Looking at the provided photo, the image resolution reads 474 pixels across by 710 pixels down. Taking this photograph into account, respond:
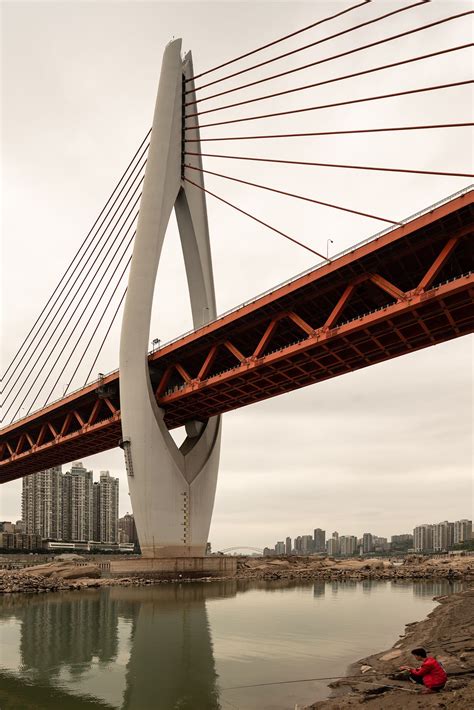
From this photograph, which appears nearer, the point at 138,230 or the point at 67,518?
the point at 138,230

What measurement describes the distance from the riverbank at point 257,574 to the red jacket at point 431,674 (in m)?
31.2

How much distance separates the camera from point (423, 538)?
173625 mm

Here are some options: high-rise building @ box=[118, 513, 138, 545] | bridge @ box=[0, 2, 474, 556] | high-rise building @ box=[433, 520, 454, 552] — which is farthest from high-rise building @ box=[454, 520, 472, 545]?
bridge @ box=[0, 2, 474, 556]

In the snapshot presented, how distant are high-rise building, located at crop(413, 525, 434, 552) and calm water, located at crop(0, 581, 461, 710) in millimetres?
147750

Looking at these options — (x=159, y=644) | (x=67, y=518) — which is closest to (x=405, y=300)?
(x=159, y=644)

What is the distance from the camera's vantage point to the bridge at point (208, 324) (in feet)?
85.7

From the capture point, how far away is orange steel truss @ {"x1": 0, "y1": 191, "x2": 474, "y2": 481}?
2516cm

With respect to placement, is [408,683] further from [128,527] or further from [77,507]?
[128,527]

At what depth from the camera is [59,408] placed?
1932 inches

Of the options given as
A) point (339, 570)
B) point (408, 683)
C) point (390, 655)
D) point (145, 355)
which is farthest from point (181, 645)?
point (339, 570)

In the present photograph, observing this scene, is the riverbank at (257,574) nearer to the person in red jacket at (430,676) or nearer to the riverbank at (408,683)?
the riverbank at (408,683)

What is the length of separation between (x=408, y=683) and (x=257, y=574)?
133ft

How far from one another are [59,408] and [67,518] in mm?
96252

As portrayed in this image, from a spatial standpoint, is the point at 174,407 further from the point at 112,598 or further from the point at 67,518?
the point at 67,518
